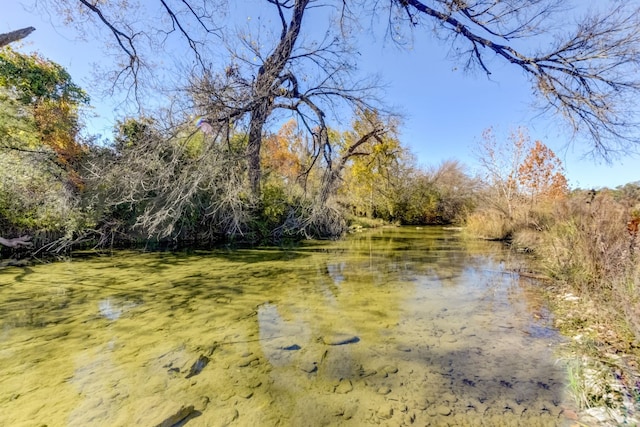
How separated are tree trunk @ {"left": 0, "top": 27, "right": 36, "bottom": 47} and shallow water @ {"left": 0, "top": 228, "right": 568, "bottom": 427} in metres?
3.38

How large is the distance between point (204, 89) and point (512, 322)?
4834 mm

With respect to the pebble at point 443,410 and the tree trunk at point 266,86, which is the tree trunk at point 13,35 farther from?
the pebble at point 443,410

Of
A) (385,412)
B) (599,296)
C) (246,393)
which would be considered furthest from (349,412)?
(599,296)

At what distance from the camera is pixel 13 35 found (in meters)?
3.50

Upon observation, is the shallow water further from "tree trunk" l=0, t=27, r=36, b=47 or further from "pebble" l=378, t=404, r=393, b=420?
"tree trunk" l=0, t=27, r=36, b=47

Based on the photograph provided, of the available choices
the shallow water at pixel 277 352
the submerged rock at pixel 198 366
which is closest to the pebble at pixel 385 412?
the shallow water at pixel 277 352

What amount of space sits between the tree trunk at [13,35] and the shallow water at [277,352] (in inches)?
133

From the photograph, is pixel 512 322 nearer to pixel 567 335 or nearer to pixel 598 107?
pixel 567 335

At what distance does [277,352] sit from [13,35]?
468cm

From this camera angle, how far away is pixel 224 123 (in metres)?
3.99

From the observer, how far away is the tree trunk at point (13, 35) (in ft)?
11.2

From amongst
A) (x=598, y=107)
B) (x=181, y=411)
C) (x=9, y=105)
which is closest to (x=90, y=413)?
(x=181, y=411)

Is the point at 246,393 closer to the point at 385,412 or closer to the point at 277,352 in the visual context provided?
the point at 277,352

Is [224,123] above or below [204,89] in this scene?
below
